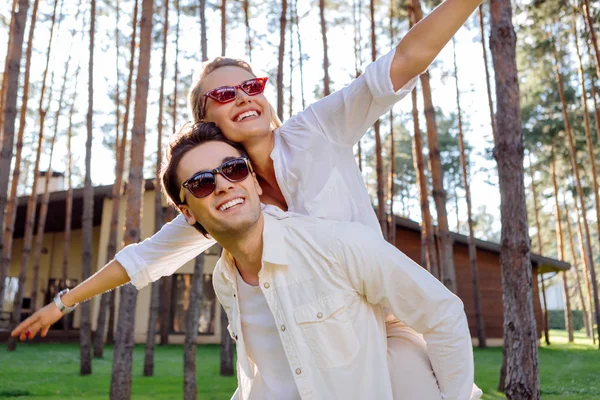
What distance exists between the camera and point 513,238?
5.70 meters

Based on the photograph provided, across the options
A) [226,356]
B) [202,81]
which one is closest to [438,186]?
[226,356]

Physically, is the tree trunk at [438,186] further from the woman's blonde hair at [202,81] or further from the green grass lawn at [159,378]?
the woman's blonde hair at [202,81]

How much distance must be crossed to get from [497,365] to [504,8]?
34.5 ft

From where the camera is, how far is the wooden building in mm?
21734

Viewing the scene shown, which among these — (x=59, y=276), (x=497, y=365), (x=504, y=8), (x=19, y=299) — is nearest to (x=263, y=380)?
(x=504, y=8)

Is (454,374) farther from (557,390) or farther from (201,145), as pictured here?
(557,390)

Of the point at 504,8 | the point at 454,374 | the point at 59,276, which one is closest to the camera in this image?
the point at 454,374

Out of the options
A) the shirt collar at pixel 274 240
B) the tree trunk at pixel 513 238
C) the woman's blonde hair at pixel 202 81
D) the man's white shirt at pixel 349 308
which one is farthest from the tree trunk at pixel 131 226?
the man's white shirt at pixel 349 308

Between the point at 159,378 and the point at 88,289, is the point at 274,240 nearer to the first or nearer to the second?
the point at 88,289

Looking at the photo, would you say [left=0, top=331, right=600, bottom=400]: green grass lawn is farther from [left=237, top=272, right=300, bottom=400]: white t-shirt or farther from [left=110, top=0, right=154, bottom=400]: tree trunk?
[left=237, top=272, right=300, bottom=400]: white t-shirt

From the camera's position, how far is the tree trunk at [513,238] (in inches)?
223

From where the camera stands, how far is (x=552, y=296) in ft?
297

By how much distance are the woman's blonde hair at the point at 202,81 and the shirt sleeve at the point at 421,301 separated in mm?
894

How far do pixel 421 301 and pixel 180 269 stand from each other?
69.8 ft
